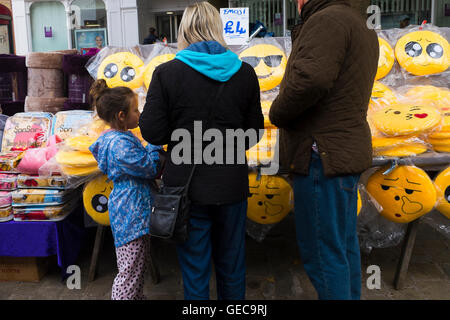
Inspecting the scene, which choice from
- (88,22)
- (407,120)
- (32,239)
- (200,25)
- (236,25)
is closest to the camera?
(200,25)

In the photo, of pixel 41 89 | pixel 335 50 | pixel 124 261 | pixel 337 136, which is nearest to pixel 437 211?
pixel 337 136

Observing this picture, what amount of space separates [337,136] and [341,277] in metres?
0.61

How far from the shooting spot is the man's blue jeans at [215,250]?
1.75m

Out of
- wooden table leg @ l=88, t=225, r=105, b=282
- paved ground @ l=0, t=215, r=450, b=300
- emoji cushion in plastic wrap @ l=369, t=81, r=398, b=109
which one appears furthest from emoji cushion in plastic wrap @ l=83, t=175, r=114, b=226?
emoji cushion in plastic wrap @ l=369, t=81, r=398, b=109

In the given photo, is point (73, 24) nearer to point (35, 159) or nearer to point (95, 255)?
point (35, 159)

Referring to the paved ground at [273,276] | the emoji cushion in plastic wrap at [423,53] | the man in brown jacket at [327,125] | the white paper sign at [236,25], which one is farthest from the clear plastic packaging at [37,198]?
the emoji cushion in plastic wrap at [423,53]

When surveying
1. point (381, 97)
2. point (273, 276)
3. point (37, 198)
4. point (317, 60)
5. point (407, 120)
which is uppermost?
point (317, 60)

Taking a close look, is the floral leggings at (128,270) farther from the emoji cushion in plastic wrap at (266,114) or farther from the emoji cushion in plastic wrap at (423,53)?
the emoji cushion in plastic wrap at (423,53)

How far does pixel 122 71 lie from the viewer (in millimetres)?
3266

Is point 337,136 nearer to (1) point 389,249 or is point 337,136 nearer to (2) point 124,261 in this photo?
(2) point 124,261

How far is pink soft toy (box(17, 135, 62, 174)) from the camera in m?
2.66

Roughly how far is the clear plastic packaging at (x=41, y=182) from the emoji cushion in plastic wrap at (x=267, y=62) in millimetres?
1583

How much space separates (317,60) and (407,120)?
106 centimetres

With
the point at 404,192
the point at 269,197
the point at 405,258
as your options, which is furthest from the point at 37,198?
the point at 405,258
